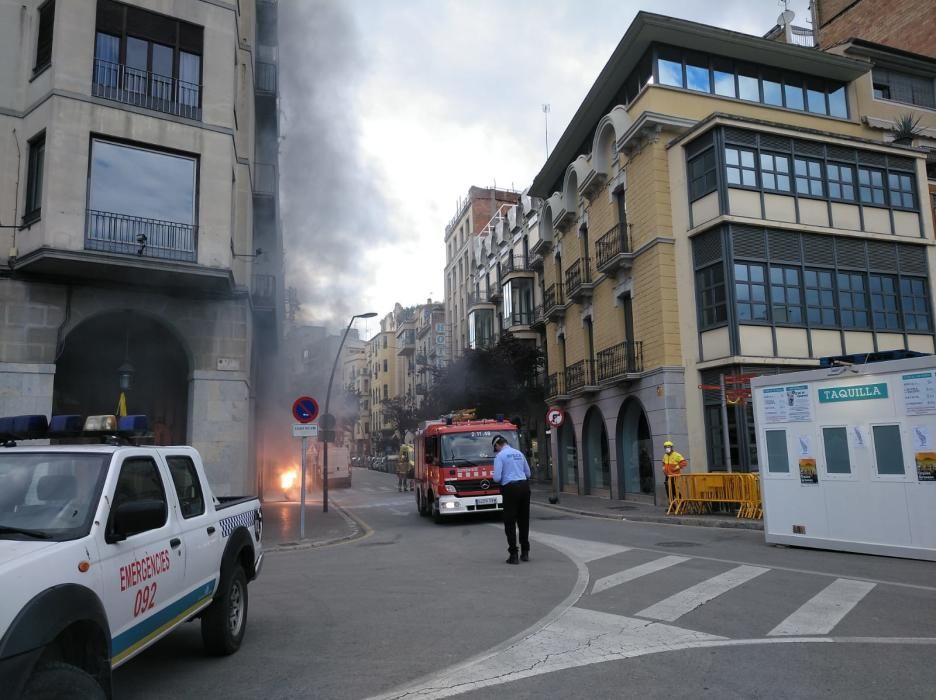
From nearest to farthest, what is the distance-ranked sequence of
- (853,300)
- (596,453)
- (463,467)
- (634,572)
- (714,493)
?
(634,572), (463,467), (714,493), (853,300), (596,453)

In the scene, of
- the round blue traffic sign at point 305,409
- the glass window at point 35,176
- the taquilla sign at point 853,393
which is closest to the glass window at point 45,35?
the glass window at point 35,176

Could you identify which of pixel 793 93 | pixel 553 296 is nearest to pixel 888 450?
pixel 793 93

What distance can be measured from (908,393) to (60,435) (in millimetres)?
10033

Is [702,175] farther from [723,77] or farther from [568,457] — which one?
[568,457]

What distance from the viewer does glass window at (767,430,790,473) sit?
11008 millimetres

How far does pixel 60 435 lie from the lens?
4781 mm

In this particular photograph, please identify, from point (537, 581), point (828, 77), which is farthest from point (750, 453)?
point (828, 77)

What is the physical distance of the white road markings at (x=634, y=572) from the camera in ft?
25.9

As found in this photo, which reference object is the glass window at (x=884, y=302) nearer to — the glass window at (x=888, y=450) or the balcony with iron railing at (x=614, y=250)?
the balcony with iron railing at (x=614, y=250)

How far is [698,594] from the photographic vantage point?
7223 mm

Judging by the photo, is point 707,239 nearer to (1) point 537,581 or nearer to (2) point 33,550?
(1) point 537,581

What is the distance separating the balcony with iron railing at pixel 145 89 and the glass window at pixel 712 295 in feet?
46.6

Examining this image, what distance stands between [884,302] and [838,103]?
7.59 meters

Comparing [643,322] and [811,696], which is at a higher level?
[643,322]
